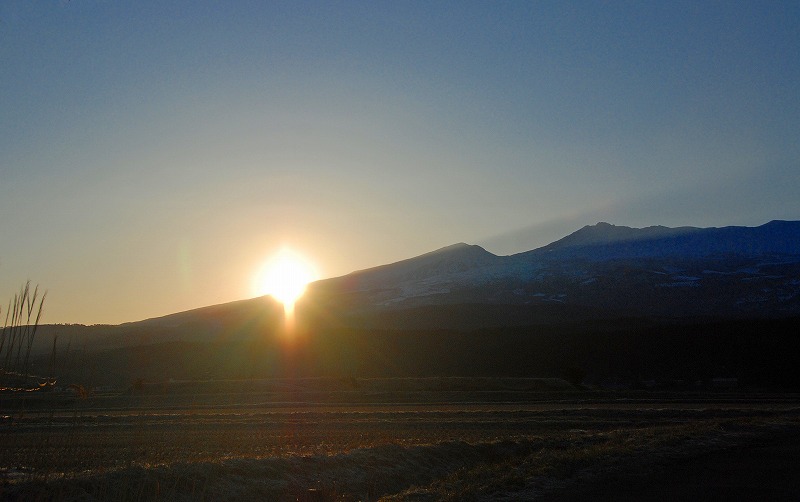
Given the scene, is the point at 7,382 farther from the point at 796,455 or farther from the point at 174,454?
the point at 796,455

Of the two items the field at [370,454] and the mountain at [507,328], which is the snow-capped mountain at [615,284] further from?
the field at [370,454]

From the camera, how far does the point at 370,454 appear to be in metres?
16.3

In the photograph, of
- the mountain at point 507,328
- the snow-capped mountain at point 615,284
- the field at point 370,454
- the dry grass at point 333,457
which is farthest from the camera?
the snow-capped mountain at point 615,284

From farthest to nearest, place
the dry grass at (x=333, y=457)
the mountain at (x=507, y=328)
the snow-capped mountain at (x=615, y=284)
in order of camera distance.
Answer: the snow-capped mountain at (x=615, y=284), the mountain at (x=507, y=328), the dry grass at (x=333, y=457)

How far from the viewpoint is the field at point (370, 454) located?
12.1 metres

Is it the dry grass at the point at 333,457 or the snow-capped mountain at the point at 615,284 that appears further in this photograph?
the snow-capped mountain at the point at 615,284

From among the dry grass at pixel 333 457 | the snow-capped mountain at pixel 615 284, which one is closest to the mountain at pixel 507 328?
the snow-capped mountain at pixel 615 284

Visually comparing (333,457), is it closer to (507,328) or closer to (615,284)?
(507,328)

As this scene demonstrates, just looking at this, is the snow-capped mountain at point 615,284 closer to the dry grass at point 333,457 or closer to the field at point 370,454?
the field at point 370,454

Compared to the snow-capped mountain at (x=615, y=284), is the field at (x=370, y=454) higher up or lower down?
lower down

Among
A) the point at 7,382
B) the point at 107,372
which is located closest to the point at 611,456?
the point at 7,382

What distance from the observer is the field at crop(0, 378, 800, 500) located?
12109mm

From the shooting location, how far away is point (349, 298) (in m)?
169

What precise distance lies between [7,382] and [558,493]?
9064mm
